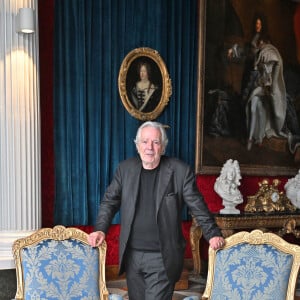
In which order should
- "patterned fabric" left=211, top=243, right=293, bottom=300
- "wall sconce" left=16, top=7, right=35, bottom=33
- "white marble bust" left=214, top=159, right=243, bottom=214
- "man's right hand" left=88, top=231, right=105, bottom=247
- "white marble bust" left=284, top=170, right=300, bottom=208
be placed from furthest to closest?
"white marble bust" left=284, top=170, right=300, bottom=208 → "white marble bust" left=214, top=159, right=243, bottom=214 → "wall sconce" left=16, top=7, right=35, bottom=33 → "man's right hand" left=88, top=231, right=105, bottom=247 → "patterned fabric" left=211, top=243, right=293, bottom=300

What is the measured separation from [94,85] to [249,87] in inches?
89.2

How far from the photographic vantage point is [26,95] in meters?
4.28

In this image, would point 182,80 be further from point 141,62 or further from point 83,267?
point 83,267

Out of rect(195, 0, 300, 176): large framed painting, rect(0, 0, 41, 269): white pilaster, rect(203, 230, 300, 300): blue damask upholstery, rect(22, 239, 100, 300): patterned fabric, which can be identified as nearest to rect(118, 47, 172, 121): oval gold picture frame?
rect(195, 0, 300, 176): large framed painting

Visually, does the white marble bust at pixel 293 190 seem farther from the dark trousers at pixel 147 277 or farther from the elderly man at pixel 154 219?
the dark trousers at pixel 147 277

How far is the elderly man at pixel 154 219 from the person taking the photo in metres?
3.11

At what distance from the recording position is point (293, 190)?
6262 millimetres

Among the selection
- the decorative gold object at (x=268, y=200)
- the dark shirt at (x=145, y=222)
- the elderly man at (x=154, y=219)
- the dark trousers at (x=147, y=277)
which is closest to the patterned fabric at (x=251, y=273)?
the elderly man at (x=154, y=219)

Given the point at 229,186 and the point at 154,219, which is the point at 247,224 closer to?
the point at 229,186

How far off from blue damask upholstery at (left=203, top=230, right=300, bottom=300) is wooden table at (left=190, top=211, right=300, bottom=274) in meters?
2.57

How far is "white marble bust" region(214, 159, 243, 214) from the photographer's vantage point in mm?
5770

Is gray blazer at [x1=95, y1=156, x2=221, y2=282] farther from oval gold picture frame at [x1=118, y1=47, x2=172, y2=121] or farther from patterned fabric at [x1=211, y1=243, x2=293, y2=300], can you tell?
oval gold picture frame at [x1=118, y1=47, x2=172, y2=121]

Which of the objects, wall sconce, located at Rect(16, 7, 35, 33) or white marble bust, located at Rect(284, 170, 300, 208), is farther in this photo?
white marble bust, located at Rect(284, 170, 300, 208)

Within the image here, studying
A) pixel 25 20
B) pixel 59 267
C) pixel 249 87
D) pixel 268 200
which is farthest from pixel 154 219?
pixel 249 87
